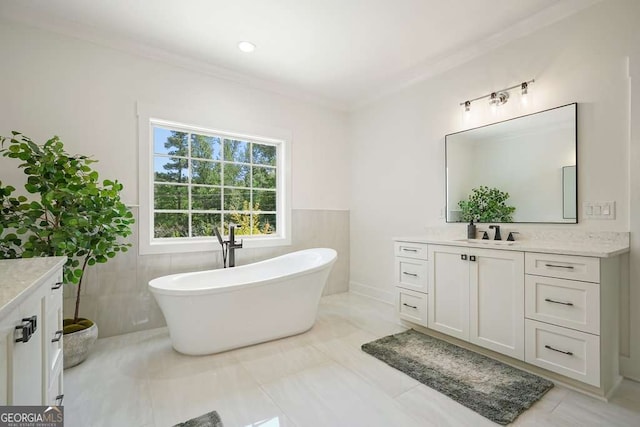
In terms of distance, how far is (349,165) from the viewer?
13.9ft

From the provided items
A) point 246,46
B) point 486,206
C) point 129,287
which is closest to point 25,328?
point 129,287

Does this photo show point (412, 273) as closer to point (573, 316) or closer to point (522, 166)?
point (573, 316)

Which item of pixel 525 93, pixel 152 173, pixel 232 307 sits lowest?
pixel 232 307

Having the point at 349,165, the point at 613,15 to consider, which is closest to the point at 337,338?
the point at 349,165

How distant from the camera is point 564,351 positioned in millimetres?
1799

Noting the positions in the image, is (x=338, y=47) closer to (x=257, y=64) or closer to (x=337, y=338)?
(x=257, y=64)

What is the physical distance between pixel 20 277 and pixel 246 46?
2.49m

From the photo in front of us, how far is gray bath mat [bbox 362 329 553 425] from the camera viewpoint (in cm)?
166

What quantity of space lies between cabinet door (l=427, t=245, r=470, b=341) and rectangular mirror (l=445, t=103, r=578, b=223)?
593mm

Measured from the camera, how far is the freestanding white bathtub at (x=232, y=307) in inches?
84.5

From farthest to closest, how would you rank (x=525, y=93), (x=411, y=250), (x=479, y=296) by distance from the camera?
1. (x=411, y=250)
2. (x=525, y=93)
3. (x=479, y=296)

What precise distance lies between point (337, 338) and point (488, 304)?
1.25 metres

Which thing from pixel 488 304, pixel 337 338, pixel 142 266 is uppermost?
pixel 142 266

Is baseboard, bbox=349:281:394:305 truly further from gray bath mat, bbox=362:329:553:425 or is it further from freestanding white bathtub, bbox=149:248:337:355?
freestanding white bathtub, bbox=149:248:337:355
